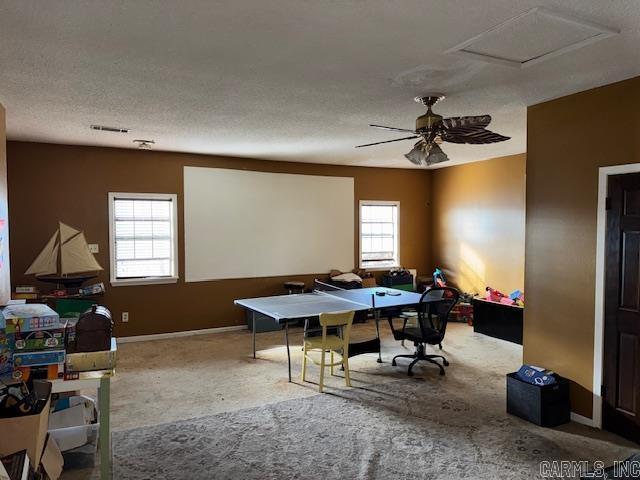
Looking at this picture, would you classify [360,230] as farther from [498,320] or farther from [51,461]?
[51,461]

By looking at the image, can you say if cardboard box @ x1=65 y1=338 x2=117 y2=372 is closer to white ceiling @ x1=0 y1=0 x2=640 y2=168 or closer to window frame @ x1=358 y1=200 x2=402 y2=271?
white ceiling @ x1=0 y1=0 x2=640 y2=168

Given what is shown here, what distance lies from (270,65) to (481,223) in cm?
562

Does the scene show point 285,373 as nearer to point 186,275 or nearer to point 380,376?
point 380,376

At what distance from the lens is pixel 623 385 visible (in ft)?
11.3

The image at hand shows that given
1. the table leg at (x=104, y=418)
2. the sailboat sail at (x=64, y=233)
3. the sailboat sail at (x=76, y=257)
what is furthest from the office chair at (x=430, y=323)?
the sailboat sail at (x=64, y=233)

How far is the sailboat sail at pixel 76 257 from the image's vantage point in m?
5.60

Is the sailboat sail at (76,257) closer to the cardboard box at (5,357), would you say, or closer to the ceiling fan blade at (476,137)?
the cardboard box at (5,357)

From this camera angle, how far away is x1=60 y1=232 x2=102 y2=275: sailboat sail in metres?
5.60

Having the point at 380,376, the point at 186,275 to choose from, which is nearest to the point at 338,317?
the point at 380,376

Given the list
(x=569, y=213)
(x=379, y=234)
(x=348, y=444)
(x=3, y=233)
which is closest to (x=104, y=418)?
(x=348, y=444)

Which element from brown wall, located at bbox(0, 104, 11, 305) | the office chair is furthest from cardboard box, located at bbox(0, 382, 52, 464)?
the office chair

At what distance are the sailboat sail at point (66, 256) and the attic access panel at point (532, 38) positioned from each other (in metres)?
4.87

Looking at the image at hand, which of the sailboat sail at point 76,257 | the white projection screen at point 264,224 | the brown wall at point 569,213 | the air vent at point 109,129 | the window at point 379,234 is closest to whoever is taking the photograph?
the brown wall at point 569,213

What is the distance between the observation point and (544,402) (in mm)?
3650
